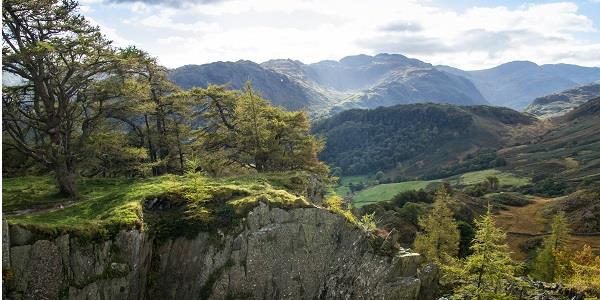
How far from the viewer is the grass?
27.6m

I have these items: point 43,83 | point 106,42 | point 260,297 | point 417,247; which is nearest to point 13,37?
point 43,83

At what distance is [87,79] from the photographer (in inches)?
1463

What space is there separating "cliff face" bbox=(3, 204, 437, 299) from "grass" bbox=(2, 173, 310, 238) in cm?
82

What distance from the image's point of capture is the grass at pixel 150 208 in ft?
90.5

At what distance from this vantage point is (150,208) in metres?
31.9

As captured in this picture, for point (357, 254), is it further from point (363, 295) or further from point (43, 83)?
point (43, 83)

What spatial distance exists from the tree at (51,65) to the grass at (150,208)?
313 centimetres

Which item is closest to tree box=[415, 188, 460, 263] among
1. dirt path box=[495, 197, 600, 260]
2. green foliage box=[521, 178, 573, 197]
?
dirt path box=[495, 197, 600, 260]

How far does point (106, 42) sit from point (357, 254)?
25.0 meters

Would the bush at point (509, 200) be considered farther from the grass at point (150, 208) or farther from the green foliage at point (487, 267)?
the grass at point (150, 208)

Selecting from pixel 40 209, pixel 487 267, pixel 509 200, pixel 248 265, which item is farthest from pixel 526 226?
pixel 40 209

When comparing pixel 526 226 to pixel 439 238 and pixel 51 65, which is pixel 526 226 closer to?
pixel 439 238

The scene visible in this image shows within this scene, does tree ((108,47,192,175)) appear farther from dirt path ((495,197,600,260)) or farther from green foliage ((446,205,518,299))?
dirt path ((495,197,600,260))

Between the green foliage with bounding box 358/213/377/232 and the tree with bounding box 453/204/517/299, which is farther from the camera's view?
the green foliage with bounding box 358/213/377/232
